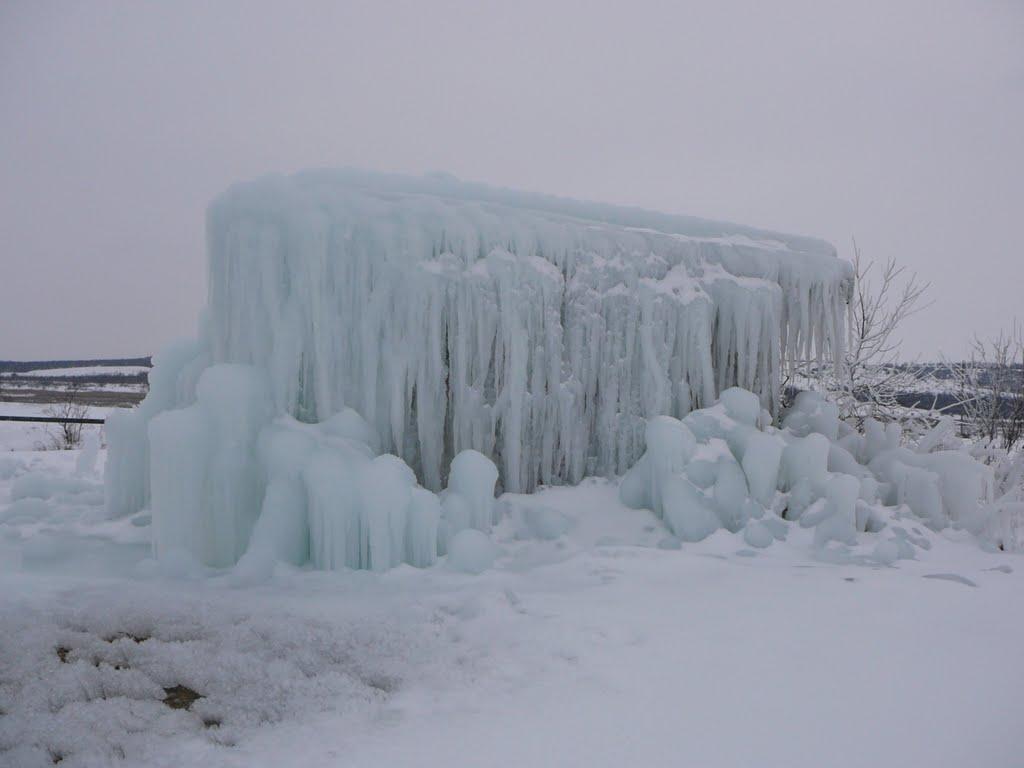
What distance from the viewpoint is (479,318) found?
5.10 metres

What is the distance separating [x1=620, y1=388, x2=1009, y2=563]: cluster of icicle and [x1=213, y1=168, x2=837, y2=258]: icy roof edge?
5.71 feet

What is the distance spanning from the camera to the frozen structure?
416 cm

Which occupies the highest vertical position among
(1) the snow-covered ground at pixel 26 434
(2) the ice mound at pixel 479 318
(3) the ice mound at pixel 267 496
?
(2) the ice mound at pixel 479 318

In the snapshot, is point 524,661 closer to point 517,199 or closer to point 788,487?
point 788,487

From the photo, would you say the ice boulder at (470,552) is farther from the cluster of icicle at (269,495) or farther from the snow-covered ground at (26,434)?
the snow-covered ground at (26,434)

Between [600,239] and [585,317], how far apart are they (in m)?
0.70

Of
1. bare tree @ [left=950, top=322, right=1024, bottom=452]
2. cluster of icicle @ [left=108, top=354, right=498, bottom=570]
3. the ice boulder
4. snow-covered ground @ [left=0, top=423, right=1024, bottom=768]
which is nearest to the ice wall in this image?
cluster of icicle @ [left=108, top=354, right=498, bottom=570]

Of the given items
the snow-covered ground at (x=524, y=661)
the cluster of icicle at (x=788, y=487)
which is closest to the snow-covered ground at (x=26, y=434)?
the snow-covered ground at (x=524, y=661)

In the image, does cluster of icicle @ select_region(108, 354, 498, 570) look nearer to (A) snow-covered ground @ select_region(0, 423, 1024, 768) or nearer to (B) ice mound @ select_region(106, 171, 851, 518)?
(A) snow-covered ground @ select_region(0, 423, 1024, 768)

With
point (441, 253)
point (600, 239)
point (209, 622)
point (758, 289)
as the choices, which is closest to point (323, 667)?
point (209, 622)

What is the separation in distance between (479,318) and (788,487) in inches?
115

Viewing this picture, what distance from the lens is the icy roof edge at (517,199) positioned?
4.85m

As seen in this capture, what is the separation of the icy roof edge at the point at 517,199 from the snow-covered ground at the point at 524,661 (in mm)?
2808

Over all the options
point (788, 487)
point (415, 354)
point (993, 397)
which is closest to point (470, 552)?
point (415, 354)
